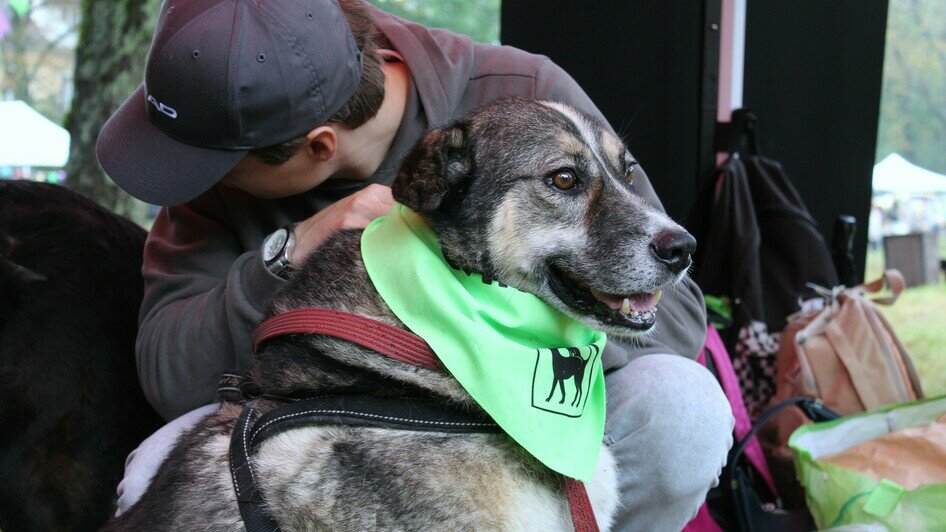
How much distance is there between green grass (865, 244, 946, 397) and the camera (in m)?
5.11

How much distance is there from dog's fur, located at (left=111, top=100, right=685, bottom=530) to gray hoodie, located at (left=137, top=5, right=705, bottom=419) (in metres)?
0.37

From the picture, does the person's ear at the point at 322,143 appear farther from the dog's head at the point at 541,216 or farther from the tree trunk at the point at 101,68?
the tree trunk at the point at 101,68

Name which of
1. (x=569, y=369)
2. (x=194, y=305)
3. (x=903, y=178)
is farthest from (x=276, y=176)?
(x=903, y=178)

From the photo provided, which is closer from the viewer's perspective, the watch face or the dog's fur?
the dog's fur

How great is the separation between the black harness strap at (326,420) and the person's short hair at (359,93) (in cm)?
72

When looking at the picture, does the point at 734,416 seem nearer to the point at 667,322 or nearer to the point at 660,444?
the point at 667,322

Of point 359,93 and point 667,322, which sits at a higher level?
point 359,93

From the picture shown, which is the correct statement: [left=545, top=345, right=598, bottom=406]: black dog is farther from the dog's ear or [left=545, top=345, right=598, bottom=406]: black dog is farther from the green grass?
the green grass

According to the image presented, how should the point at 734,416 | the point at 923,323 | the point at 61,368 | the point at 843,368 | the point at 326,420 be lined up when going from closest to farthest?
the point at 326,420, the point at 61,368, the point at 734,416, the point at 843,368, the point at 923,323

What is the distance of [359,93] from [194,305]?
0.75 meters

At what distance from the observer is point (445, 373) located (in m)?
1.73

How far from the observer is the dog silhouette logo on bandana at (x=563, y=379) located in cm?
176

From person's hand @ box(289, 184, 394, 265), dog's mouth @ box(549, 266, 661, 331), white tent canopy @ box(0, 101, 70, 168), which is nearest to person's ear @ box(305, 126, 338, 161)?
person's hand @ box(289, 184, 394, 265)

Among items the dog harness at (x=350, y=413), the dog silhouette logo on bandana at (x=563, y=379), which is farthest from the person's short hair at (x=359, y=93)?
the dog silhouette logo on bandana at (x=563, y=379)
